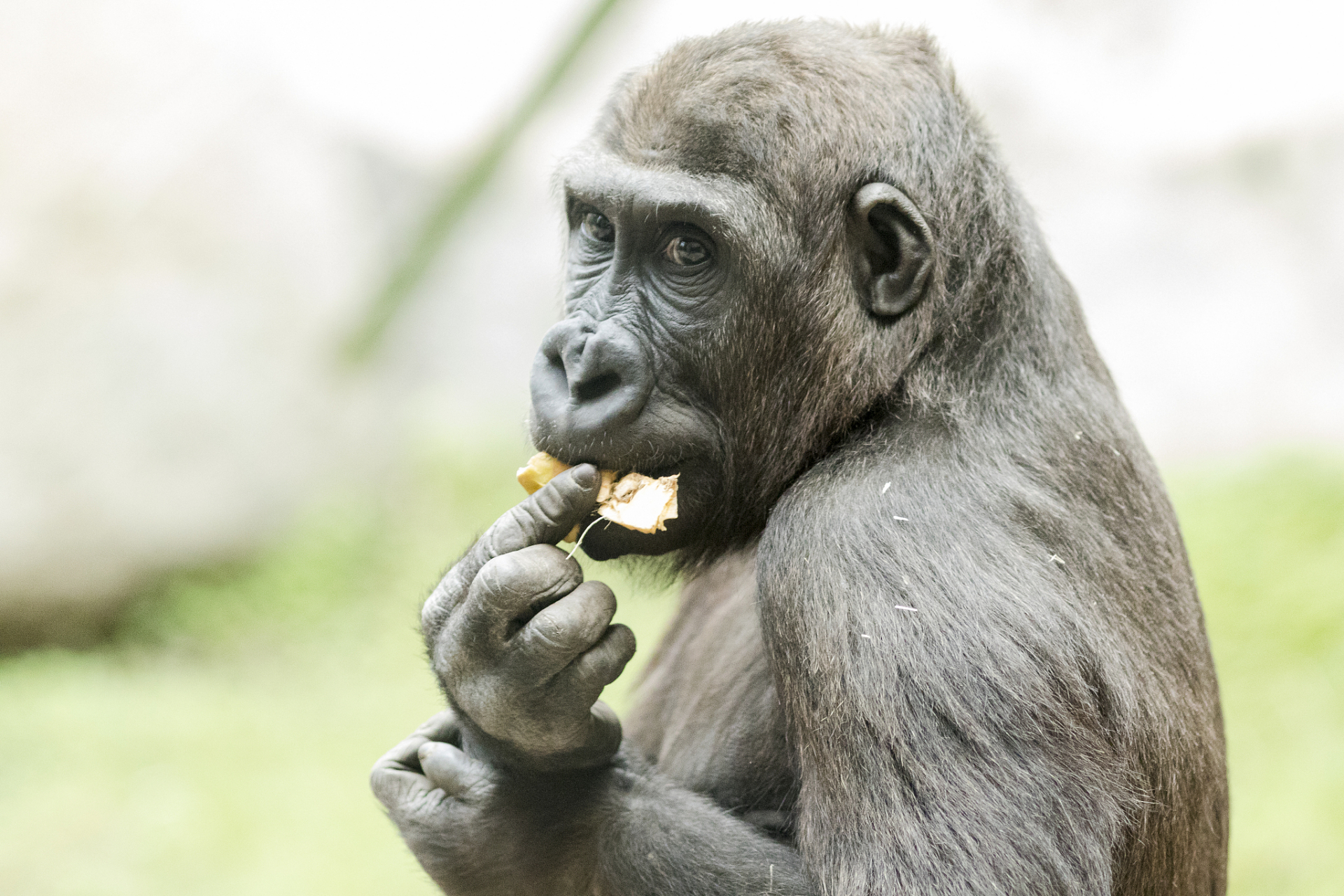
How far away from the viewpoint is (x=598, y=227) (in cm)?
347

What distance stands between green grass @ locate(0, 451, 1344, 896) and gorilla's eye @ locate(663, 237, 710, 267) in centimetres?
344

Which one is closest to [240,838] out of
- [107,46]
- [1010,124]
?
[107,46]

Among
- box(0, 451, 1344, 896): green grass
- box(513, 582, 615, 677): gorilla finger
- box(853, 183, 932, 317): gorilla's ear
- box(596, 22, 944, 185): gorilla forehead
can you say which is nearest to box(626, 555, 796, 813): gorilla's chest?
box(513, 582, 615, 677): gorilla finger

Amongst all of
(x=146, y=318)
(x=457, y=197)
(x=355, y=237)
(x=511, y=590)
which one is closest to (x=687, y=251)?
(x=511, y=590)

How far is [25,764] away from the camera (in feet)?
23.8

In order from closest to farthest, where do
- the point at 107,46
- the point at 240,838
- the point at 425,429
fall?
1. the point at 240,838
2. the point at 107,46
3. the point at 425,429

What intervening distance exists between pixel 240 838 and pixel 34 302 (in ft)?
12.9

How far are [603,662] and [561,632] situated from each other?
13 centimetres

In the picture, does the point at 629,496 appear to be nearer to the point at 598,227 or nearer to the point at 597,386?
the point at 597,386

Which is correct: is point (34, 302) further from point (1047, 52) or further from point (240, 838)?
point (1047, 52)

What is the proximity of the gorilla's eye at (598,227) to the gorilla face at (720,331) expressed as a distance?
4.6 inches

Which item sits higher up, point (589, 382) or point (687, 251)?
point (687, 251)

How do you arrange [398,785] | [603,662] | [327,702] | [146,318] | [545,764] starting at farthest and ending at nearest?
[146,318], [327,702], [398,785], [545,764], [603,662]

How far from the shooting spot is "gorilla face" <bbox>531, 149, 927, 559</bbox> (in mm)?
3158
